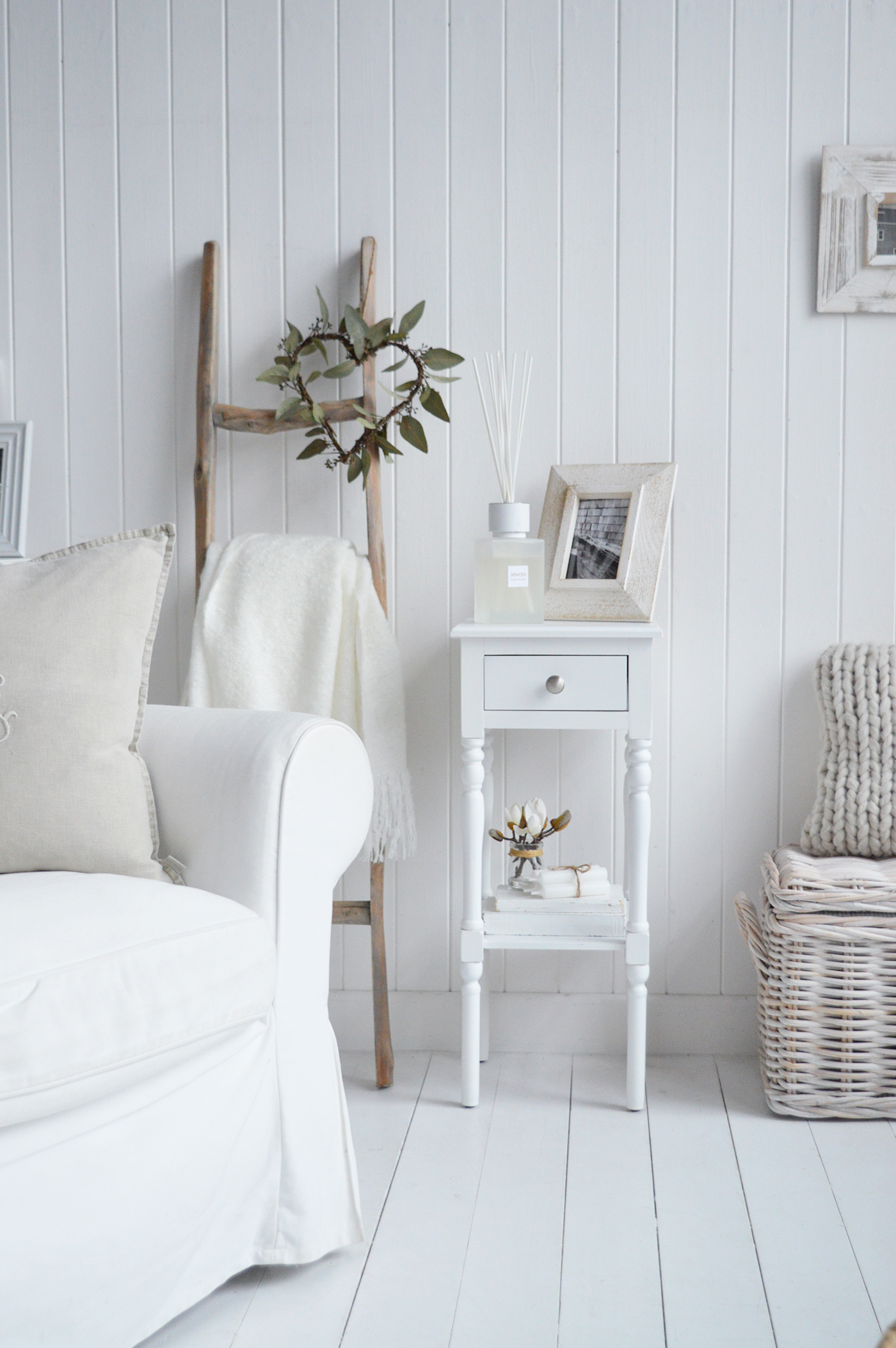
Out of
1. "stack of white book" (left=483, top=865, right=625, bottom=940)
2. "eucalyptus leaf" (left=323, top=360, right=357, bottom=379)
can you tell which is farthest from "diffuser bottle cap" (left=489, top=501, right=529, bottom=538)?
"stack of white book" (left=483, top=865, right=625, bottom=940)

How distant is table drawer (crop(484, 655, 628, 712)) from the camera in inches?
64.3

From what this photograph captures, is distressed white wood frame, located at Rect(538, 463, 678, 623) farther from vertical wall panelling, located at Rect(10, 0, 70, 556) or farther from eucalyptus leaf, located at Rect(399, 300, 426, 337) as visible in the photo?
vertical wall panelling, located at Rect(10, 0, 70, 556)

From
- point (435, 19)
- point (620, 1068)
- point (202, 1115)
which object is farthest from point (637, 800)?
point (435, 19)

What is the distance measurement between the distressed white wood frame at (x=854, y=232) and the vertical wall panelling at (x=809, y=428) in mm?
23

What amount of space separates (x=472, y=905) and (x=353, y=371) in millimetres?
915

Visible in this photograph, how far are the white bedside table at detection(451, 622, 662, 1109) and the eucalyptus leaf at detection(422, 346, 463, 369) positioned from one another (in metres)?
0.44

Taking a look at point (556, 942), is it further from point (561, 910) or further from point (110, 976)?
point (110, 976)

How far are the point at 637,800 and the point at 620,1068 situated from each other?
0.53 metres

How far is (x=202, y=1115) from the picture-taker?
1092mm

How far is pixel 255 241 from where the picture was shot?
6.31ft

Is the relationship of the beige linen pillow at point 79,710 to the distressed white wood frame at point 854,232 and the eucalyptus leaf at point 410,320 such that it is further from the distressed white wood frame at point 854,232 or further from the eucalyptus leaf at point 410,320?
the distressed white wood frame at point 854,232

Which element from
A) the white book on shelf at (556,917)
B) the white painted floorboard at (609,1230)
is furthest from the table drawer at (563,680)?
the white painted floorboard at (609,1230)

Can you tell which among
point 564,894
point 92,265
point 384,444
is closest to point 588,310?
point 384,444

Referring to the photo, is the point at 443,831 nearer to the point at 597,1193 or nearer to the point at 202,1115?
the point at 597,1193
